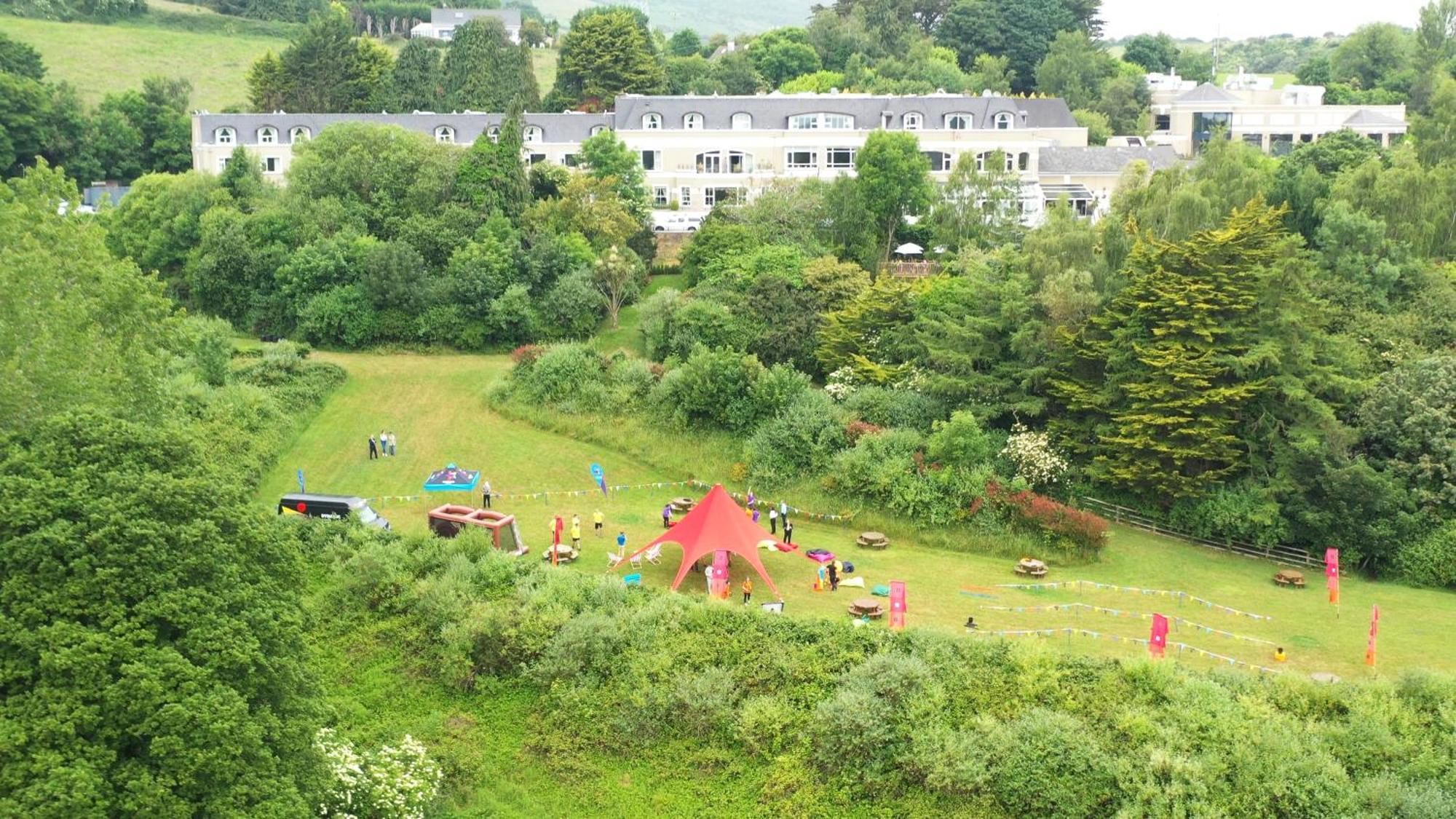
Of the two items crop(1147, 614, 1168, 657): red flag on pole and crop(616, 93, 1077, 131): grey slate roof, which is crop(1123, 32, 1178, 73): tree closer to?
crop(616, 93, 1077, 131): grey slate roof

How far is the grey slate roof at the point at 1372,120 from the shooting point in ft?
257

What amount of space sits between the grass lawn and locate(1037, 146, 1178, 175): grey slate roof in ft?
112

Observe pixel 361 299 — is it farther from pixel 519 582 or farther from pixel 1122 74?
pixel 1122 74

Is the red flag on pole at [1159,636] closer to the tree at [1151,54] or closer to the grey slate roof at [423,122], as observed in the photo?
the grey slate roof at [423,122]

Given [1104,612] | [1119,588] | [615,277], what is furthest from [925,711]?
[615,277]

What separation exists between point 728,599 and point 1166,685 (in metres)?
9.49

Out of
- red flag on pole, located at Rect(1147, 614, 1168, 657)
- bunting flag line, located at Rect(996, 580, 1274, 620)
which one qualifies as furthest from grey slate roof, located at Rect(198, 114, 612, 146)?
red flag on pole, located at Rect(1147, 614, 1168, 657)

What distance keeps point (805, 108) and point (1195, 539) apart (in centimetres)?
3554

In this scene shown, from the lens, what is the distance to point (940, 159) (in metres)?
63.9

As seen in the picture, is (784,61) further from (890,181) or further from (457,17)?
(890,181)

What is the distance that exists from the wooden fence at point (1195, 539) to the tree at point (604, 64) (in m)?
53.4

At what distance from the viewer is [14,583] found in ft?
60.1

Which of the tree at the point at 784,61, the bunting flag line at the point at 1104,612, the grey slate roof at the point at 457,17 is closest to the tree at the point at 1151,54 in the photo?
the tree at the point at 784,61

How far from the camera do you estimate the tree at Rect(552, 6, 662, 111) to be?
3263 inches
